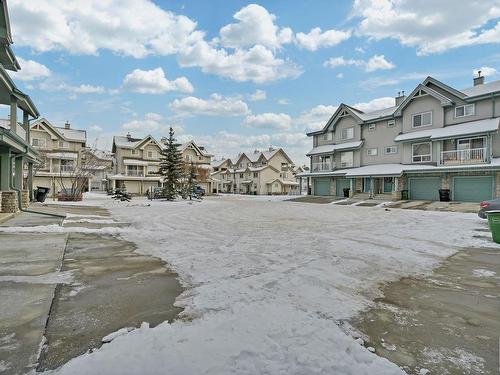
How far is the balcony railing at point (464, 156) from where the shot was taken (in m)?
22.6

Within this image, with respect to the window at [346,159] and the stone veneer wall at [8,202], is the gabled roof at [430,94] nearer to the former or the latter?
the window at [346,159]

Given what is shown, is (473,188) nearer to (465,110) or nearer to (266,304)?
(465,110)

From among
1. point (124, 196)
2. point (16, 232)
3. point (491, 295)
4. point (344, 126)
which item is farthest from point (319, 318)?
point (344, 126)

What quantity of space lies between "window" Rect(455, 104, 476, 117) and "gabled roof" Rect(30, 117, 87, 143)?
47.2 metres

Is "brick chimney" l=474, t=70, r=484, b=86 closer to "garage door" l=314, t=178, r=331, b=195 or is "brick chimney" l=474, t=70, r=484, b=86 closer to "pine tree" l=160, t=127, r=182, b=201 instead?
"garage door" l=314, t=178, r=331, b=195

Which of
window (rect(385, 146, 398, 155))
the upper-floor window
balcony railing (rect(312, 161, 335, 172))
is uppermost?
the upper-floor window

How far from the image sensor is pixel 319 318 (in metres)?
3.63

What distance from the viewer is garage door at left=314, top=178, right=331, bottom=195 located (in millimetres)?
36253

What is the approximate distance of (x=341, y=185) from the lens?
34.4 m

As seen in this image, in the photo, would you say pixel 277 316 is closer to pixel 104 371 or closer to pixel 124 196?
pixel 104 371

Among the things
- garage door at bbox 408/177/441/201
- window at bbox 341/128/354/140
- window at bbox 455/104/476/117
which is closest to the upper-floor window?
window at bbox 341/128/354/140

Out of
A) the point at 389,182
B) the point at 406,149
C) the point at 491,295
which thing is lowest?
the point at 491,295

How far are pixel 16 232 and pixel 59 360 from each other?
7745mm

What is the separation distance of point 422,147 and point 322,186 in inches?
496
